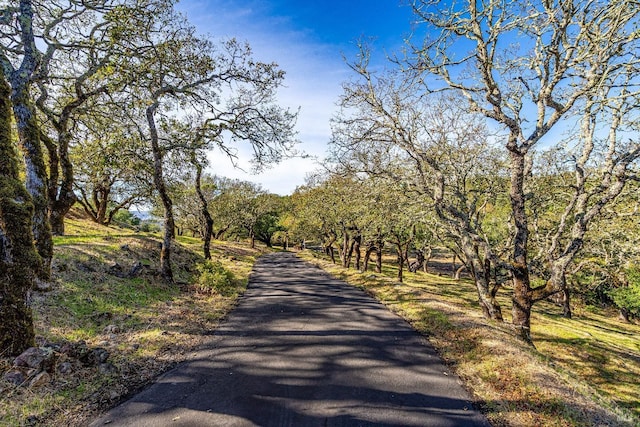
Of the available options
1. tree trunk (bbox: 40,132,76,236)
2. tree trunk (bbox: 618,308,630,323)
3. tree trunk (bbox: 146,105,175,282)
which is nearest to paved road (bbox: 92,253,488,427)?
tree trunk (bbox: 146,105,175,282)

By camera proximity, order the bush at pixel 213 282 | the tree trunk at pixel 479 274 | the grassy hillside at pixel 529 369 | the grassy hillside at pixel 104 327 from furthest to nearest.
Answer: the bush at pixel 213 282 → the tree trunk at pixel 479 274 → the grassy hillside at pixel 529 369 → the grassy hillside at pixel 104 327

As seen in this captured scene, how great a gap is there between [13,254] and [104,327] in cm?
293

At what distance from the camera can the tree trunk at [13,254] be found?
194 inches

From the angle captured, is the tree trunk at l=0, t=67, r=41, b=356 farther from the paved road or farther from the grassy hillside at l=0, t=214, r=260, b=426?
the paved road

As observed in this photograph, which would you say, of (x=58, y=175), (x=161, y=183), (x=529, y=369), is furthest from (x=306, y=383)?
(x=58, y=175)

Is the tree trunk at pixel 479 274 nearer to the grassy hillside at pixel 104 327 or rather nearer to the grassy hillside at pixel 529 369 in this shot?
the grassy hillside at pixel 529 369

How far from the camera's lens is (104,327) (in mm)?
7125

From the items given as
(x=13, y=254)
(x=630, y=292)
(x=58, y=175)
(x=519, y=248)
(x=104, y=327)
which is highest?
(x=58, y=175)

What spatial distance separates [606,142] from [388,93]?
6600 millimetres

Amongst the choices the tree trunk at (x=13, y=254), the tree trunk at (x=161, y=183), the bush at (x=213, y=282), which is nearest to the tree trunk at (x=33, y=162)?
the tree trunk at (x=13, y=254)

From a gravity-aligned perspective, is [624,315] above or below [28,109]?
below

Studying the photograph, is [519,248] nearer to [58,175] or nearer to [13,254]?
[13,254]

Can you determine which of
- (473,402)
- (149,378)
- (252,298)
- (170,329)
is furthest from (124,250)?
(473,402)

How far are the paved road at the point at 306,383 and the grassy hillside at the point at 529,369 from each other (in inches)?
22.6
